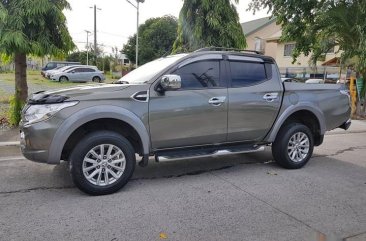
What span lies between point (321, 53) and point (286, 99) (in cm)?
914

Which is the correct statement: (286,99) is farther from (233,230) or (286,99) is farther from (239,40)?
(239,40)

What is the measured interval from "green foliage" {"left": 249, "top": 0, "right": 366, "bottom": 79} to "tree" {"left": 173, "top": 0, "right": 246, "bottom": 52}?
424 cm

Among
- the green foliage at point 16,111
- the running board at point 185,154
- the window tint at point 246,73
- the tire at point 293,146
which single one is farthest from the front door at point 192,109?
the green foliage at point 16,111

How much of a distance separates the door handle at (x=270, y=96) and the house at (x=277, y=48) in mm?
22336

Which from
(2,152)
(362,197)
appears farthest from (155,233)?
(2,152)

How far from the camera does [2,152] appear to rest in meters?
6.80

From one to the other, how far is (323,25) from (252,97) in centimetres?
935

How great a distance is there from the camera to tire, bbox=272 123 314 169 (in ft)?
20.0

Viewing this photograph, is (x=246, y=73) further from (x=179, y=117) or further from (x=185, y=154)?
(x=185, y=154)

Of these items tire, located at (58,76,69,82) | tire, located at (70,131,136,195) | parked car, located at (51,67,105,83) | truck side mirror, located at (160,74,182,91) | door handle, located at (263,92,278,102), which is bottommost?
tire, located at (70,131,136,195)

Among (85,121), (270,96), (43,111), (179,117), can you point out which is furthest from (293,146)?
(43,111)

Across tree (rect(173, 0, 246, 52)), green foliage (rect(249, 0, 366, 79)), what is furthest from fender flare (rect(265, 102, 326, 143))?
green foliage (rect(249, 0, 366, 79))

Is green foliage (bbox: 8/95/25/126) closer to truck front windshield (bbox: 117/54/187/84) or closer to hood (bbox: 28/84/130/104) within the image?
truck front windshield (bbox: 117/54/187/84)

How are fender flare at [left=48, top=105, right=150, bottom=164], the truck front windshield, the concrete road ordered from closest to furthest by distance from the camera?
1. the concrete road
2. fender flare at [left=48, top=105, right=150, bottom=164]
3. the truck front windshield
